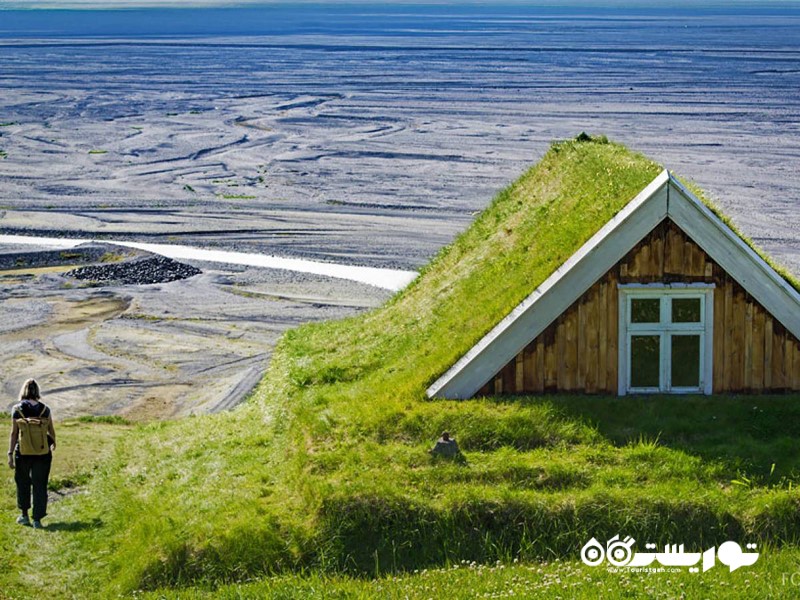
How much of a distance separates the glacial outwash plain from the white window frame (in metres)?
0.35

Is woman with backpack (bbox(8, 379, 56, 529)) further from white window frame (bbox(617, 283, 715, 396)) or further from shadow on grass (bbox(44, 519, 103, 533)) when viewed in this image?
white window frame (bbox(617, 283, 715, 396))

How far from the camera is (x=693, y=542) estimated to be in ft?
38.2

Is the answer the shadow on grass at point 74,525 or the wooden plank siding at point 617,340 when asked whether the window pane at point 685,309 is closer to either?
the wooden plank siding at point 617,340

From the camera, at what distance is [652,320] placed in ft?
44.7

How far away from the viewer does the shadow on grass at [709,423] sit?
499 inches

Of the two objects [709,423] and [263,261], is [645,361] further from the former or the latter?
[263,261]

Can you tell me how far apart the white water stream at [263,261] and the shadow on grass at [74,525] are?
18262 mm

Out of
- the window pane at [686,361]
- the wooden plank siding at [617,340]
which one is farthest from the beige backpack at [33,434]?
the window pane at [686,361]

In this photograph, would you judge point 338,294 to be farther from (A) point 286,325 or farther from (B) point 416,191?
(B) point 416,191

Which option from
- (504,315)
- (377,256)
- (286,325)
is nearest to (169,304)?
(286,325)

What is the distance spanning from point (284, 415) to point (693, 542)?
20.6 ft

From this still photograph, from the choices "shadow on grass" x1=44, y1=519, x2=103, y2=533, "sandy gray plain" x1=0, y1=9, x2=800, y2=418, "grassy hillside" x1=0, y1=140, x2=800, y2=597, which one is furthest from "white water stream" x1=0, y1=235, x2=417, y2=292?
"shadow on grass" x1=44, y1=519, x2=103, y2=533

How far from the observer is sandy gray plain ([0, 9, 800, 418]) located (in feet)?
91.5

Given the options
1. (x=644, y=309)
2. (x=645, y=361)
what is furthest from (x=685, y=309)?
(x=645, y=361)
